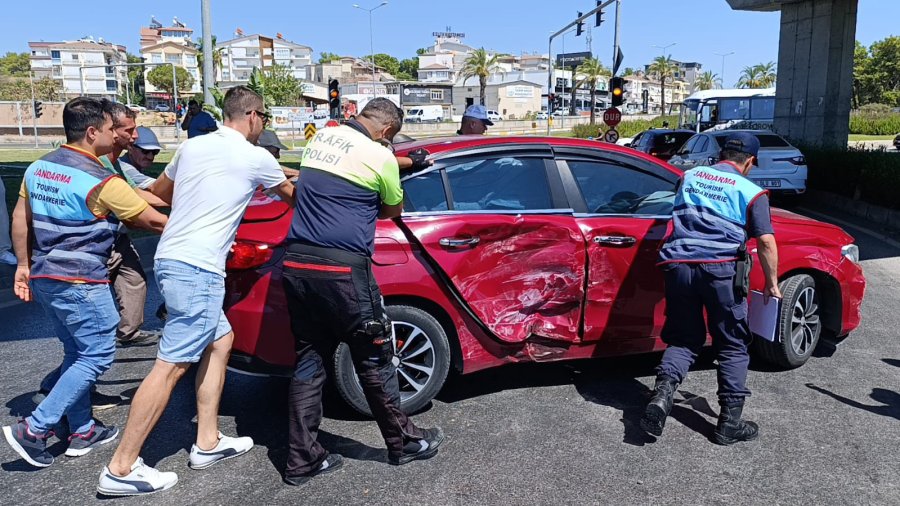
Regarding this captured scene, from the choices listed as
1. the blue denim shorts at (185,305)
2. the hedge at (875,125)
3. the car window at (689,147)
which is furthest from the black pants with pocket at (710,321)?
the hedge at (875,125)

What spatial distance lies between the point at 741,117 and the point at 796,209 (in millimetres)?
23564

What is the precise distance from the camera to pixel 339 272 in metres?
3.34

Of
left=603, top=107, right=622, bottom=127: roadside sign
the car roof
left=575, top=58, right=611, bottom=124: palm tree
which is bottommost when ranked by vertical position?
the car roof

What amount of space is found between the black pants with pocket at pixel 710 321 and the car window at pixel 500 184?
36.8 inches

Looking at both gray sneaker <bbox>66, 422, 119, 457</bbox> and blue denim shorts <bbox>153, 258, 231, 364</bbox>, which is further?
gray sneaker <bbox>66, 422, 119, 457</bbox>

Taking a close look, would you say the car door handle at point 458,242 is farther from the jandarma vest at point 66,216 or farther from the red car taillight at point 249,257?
the jandarma vest at point 66,216

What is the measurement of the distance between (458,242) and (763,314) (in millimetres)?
1920

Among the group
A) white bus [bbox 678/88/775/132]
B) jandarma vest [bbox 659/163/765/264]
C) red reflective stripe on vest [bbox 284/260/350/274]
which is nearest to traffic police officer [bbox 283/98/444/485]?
red reflective stripe on vest [bbox 284/260/350/274]

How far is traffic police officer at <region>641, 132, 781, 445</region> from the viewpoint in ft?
13.3

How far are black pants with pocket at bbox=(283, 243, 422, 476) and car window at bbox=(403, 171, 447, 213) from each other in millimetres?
871

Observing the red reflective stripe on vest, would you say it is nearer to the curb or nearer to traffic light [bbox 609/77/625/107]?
the curb

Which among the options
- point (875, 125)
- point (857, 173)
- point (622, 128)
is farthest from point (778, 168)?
point (875, 125)

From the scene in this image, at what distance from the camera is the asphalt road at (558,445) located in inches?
136

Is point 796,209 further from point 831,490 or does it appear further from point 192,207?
point 192,207
